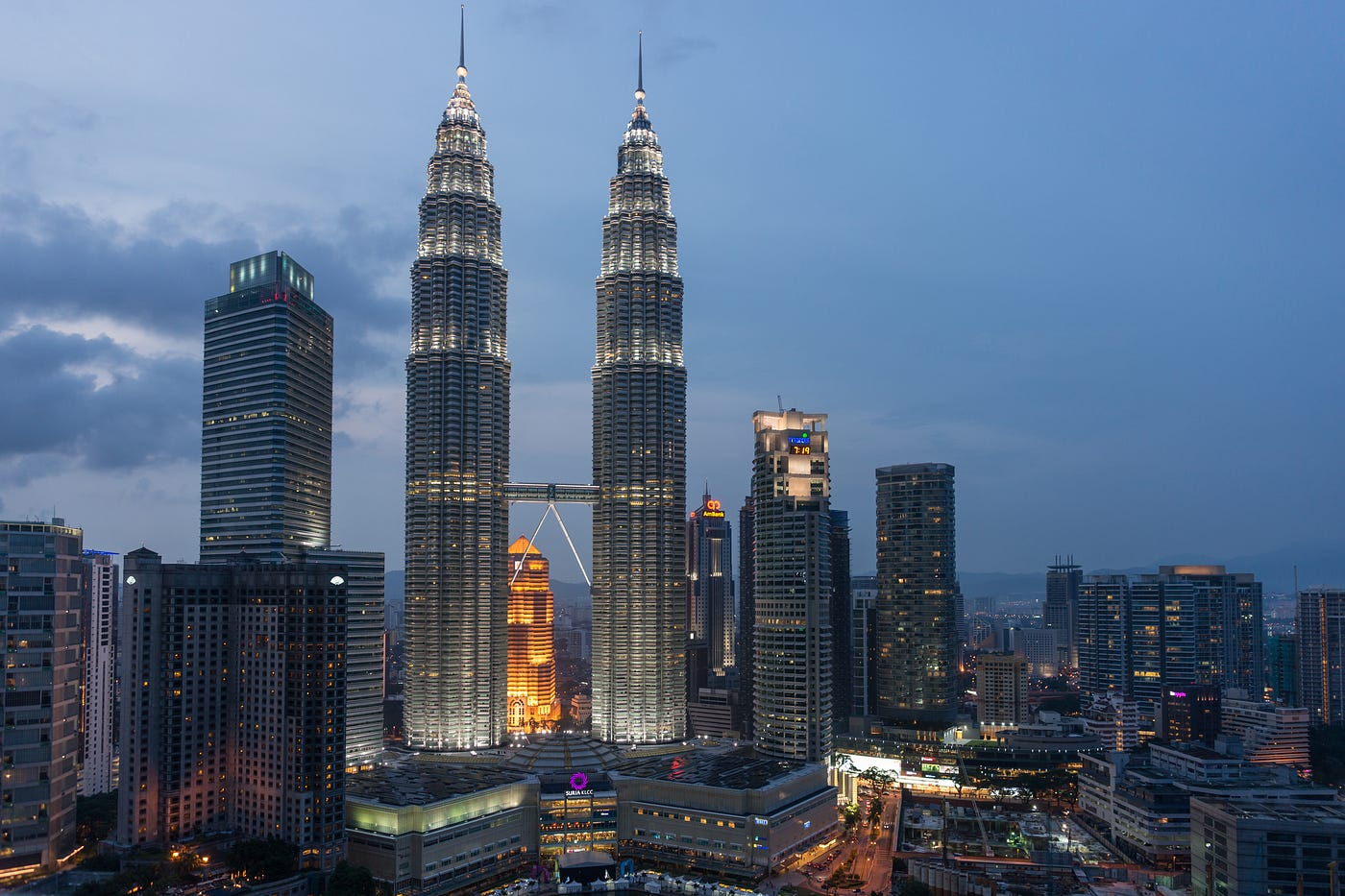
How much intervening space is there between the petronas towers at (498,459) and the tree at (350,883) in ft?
186

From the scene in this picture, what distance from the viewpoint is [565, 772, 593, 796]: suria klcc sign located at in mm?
122562

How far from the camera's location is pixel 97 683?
5389 inches

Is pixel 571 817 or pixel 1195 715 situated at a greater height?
pixel 571 817

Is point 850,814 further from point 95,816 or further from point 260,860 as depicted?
point 95,816

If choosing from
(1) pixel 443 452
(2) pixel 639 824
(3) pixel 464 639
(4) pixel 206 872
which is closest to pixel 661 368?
(1) pixel 443 452

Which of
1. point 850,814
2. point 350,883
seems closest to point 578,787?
point 350,883

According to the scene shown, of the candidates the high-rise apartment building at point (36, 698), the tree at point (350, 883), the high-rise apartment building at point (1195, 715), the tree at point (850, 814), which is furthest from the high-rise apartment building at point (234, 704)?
the high-rise apartment building at point (1195, 715)

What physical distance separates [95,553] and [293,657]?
49.9 m

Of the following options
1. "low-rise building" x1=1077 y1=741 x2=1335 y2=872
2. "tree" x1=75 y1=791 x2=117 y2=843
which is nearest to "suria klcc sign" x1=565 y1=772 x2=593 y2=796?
"tree" x1=75 y1=791 x2=117 y2=843

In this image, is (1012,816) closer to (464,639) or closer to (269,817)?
(464,639)

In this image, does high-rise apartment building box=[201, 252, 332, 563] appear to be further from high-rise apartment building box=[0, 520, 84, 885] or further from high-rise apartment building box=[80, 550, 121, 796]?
high-rise apartment building box=[0, 520, 84, 885]

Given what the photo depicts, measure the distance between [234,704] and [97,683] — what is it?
34.6m

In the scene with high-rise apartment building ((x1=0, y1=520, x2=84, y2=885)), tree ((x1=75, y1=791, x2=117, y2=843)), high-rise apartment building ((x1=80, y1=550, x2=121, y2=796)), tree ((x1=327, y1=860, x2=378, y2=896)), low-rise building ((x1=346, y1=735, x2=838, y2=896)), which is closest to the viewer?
tree ((x1=327, y1=860, x2=378, y2=896))

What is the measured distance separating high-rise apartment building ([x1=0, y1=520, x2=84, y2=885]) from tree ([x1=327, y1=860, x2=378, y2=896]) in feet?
90.5
